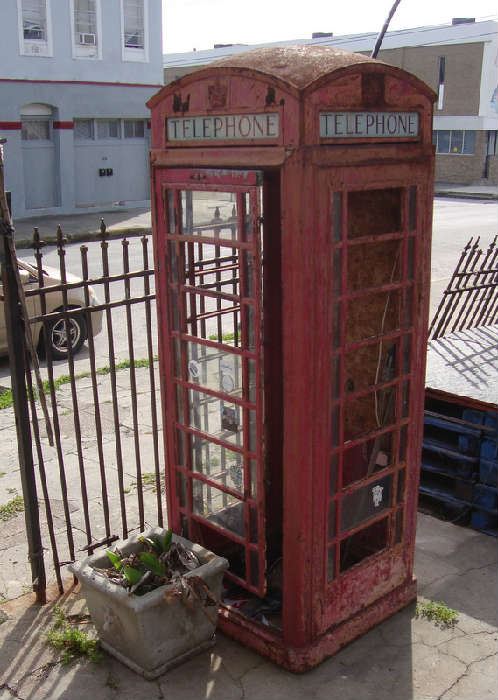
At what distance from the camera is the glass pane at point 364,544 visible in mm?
4527

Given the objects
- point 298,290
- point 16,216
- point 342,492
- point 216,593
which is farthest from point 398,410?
point 16,216

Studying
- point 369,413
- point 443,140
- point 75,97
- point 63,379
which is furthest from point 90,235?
point 443,140

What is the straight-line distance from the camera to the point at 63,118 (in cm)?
2462

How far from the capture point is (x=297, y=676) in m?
3.96

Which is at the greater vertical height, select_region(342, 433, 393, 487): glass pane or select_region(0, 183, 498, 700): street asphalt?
select_region(342, 433, 393, 487): glass pane

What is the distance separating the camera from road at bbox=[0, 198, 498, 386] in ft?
33.8

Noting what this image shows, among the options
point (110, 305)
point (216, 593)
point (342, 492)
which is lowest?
point (216, 593)

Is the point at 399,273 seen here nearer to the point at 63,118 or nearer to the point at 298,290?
the point at 298,290

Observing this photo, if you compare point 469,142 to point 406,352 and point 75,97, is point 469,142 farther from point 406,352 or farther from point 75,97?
point 406,352

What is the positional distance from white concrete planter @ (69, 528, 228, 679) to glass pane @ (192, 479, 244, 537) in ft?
0.83

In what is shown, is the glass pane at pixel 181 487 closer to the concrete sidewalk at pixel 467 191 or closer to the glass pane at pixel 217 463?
the glass pane at pixel 217 463

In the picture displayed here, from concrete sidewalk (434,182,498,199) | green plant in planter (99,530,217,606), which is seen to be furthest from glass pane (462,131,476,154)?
green plant in planter (99,530,217,606)

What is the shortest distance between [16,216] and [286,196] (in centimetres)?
2226

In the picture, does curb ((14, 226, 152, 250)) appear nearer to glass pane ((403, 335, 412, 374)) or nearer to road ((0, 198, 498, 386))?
road ((0, 198, 498, 386))
